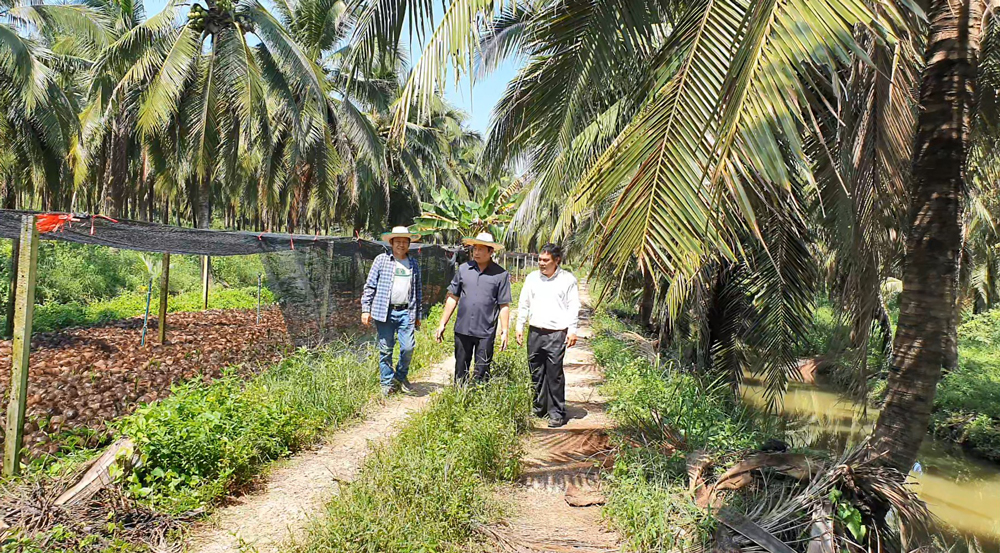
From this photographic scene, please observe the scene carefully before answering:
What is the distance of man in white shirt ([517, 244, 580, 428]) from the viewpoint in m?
5.27

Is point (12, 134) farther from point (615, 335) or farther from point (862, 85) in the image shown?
point (862, 85)

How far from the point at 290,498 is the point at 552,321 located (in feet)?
8.34

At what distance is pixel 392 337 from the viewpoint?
612 cm

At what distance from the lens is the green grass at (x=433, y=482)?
3.09 meters

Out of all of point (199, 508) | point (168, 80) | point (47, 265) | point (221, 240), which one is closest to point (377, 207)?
point (47, 265)

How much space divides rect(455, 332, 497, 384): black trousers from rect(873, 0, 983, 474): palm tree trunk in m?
3.13

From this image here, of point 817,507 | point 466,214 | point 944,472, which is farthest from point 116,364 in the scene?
point 466,214

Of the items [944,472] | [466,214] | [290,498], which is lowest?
[944,472]

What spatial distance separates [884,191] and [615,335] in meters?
A: 7.60

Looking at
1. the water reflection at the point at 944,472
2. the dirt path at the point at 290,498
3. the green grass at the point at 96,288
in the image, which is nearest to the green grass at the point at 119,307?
the green grass at the point at 96,288

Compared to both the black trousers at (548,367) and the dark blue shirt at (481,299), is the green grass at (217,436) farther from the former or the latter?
the dark blue shirt at (481,299)

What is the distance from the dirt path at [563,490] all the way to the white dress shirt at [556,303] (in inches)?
37.9

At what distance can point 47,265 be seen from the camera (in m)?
14.0

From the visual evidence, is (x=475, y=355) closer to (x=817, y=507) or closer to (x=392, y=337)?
(x=392, y=337)
